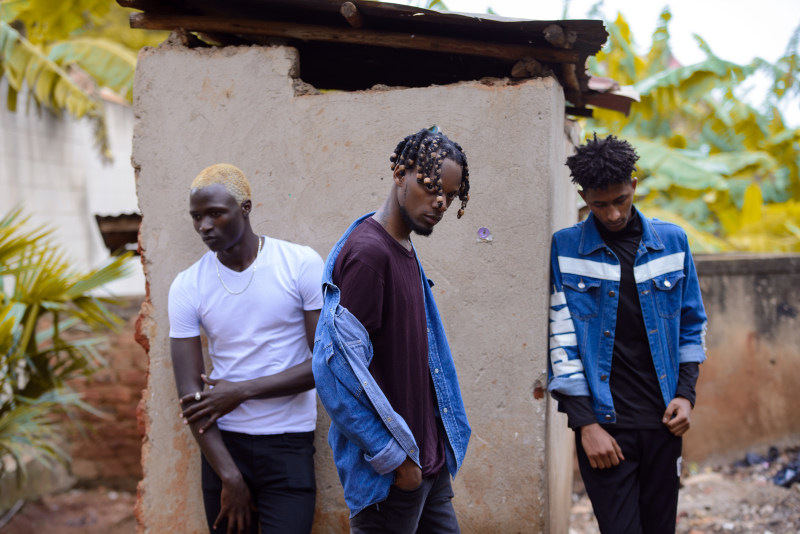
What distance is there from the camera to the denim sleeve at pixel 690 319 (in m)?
2.77

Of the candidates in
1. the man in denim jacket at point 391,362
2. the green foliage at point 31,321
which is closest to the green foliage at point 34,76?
the green foliage at point 31,321

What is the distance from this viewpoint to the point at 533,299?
321cm

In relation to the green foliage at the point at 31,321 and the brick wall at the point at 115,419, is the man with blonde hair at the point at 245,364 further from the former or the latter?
the brick wall at the point at 115,419

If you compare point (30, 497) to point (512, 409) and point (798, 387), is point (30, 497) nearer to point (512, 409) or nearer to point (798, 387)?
point (512, 409)

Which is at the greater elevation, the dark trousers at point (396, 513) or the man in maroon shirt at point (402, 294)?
the man in maroon shirt at point (402, 294)

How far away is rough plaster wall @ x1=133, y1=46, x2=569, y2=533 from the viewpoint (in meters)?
3.21

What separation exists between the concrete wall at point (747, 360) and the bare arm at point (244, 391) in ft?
14.9

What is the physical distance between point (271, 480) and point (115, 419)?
4637 millimetres

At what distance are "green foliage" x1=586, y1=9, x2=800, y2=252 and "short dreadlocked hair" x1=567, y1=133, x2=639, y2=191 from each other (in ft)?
17.5

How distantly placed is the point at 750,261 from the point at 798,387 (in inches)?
45.9

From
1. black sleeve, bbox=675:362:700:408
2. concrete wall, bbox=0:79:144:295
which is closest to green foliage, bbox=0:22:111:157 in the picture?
concrete wall, bbox=0:79:144:295

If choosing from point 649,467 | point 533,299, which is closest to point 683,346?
point 649,467

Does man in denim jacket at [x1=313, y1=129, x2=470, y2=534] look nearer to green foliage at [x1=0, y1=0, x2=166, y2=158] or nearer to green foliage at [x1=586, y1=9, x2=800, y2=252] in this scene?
green foliage at [x1=586, y1=9, x2=800, y2=252]

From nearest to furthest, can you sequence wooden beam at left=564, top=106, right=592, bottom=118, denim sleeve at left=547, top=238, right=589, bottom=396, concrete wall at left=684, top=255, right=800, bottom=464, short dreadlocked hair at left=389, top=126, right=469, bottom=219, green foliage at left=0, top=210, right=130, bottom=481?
short dreadlocked hair at left=389, top=126, right=469, bottom=219, denim sleeve at left=547, top=238, right=589, bottom=396, green foliage at left=0, top=210, right=130, bottom=481, wooden beam at left=564, top=106, right=592, bottom=118, concrete wall at left=684, top=255, right=800, bottom=464
